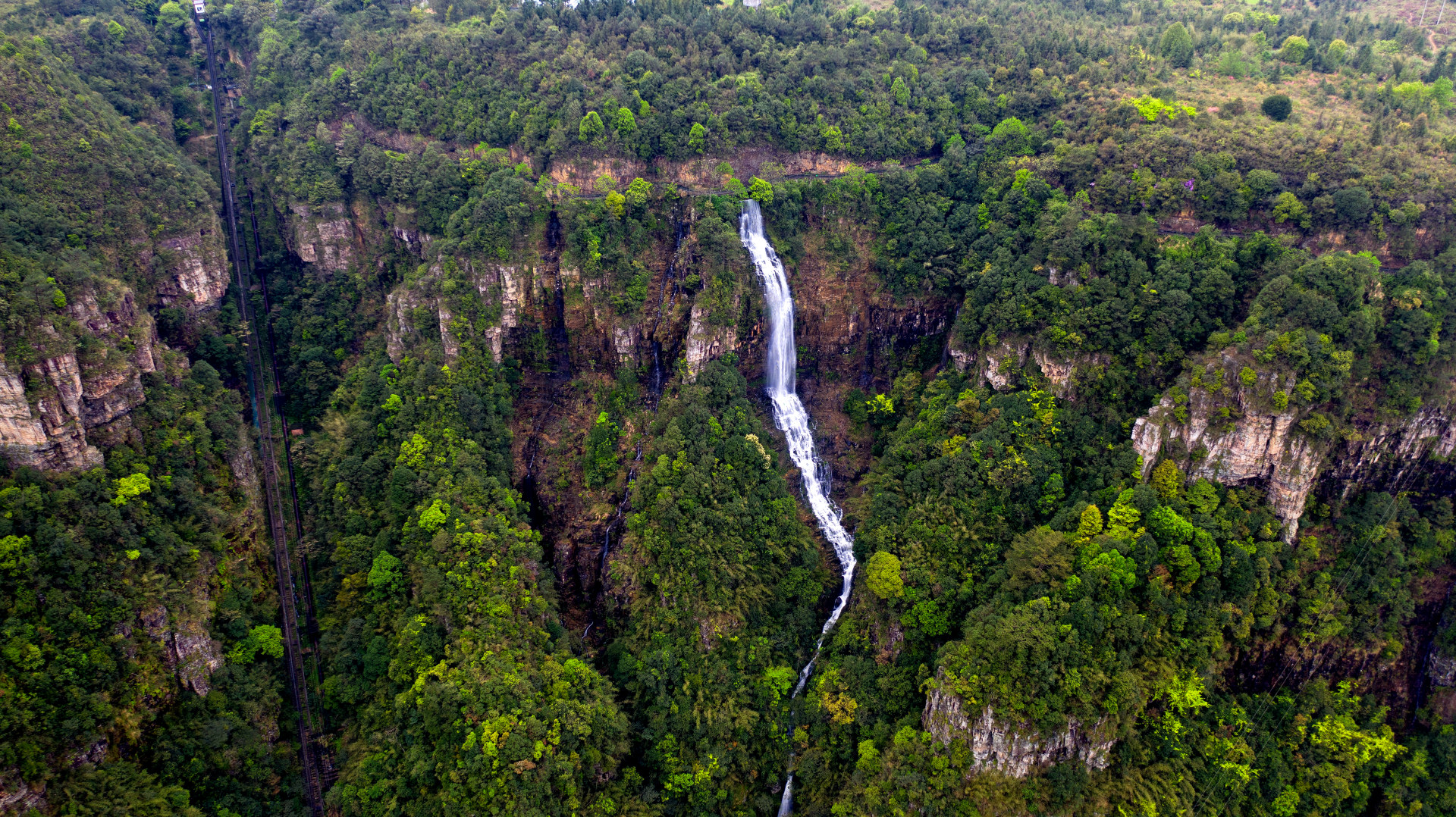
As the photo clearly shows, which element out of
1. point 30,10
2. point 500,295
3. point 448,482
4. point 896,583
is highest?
point 30,10

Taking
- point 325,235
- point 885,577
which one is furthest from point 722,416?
point 325,235

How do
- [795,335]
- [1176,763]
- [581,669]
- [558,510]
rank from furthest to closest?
[795,335] < [558,510] < [581,669] < [1176,763]

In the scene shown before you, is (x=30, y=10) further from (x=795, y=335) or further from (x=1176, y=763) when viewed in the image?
(x=1176, y=763)

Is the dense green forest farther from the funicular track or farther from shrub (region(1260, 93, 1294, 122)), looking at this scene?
the funicular track

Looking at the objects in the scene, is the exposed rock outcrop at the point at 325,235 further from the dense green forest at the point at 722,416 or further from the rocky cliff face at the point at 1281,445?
the rocky cliff face at the point at 1281,445

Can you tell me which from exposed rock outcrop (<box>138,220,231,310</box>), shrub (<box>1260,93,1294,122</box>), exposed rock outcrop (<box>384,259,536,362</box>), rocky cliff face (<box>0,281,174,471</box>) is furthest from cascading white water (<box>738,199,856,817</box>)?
rocky cliff face (<box>0,281,174,471</box>)

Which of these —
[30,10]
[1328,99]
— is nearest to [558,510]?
[30,10]
